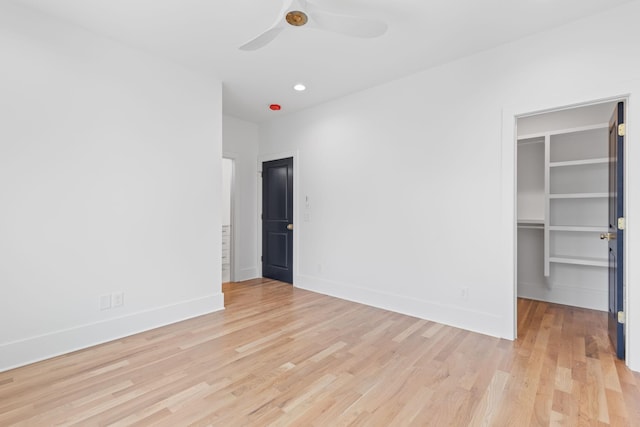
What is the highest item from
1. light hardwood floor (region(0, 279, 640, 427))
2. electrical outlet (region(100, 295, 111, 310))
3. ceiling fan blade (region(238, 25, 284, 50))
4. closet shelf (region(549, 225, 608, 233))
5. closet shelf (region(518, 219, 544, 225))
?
ceiling fan blade (region(238, 25, 284, 50))

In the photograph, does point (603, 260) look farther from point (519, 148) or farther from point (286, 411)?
point (286, 411)

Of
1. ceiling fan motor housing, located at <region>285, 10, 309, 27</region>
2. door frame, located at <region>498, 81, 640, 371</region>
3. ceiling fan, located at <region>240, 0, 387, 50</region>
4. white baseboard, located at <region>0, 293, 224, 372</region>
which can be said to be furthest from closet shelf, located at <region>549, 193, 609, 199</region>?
white baseboard, located at <region>0, 293, 224, 372</region>

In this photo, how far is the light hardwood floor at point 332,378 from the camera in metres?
1.85

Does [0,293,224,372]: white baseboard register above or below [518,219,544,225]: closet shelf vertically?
below

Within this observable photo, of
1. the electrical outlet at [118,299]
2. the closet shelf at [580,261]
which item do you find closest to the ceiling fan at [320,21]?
the electrical outlet at [118,299]

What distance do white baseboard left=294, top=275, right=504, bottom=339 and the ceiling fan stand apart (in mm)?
2702

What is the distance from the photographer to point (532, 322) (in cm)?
334

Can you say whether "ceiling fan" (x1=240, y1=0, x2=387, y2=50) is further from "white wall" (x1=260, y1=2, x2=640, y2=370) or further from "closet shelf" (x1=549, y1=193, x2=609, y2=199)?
"closet shelf" (x1=549, y1=193, x2=609, y2=199)

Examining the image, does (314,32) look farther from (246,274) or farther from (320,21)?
(246,274)

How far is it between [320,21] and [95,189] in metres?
2.38

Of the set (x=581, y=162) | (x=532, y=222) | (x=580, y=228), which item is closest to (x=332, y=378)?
(x=532, y=222)

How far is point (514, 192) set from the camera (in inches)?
115

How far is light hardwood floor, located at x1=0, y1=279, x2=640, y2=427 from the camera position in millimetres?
1847

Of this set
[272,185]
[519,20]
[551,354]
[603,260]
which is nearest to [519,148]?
[603,260]
